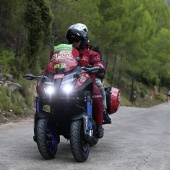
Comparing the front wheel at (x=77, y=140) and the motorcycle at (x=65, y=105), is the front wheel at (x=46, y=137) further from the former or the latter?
the front wheel at (x=77, y=140)

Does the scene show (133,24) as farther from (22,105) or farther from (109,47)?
(22,105)

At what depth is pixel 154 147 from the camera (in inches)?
248

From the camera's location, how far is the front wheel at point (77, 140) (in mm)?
4738

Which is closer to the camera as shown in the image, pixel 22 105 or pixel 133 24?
pixel 22 105

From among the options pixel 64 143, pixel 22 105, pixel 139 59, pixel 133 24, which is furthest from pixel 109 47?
pixel 64 143

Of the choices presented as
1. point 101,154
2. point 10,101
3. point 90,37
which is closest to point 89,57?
point 101,154

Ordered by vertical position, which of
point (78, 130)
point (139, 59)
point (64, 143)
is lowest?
point (139, 59)

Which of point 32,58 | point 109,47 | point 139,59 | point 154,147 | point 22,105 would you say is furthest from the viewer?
point 139,59

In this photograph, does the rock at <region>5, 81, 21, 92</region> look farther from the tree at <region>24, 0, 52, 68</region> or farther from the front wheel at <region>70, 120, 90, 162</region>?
the front wheel at <region>70, 120, 90, 162</region>

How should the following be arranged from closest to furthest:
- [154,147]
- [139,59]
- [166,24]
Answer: [154,147] < [139,59] < [166,24]

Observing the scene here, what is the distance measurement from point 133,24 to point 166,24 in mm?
17213

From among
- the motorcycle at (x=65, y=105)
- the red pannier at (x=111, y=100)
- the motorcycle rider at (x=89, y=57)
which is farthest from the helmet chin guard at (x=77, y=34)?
the red pannier at (x=111, y=100)

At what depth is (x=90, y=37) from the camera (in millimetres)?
23188

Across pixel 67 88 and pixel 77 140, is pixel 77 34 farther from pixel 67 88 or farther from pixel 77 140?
pixel 77 140
